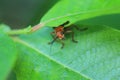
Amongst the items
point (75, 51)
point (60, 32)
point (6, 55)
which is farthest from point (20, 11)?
point (6, 55)

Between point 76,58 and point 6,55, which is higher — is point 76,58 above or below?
below

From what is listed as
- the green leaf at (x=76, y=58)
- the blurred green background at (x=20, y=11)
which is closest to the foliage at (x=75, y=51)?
the green leaf at (x=76, y=58)

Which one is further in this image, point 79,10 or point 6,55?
point 79,10

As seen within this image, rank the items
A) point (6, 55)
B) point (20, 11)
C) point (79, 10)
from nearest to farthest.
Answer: point (6, 55)
point (79, 10)
point (20, 11)

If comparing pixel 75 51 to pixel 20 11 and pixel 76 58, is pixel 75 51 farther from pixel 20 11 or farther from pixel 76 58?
pixel 20 11

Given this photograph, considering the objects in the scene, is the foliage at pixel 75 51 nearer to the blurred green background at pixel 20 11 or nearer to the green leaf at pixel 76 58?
the green leaf at pixel 76 58

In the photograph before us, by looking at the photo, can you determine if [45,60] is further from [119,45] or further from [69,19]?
[119,45]
